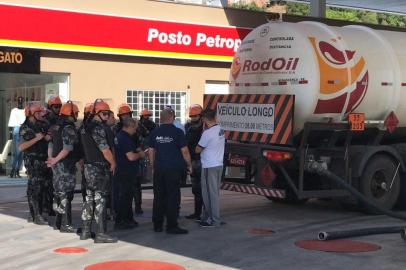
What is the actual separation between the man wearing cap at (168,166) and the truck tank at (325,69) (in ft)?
7.16

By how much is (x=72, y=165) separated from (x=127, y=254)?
1.96 m

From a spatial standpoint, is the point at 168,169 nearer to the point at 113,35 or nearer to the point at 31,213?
the point at 31,213

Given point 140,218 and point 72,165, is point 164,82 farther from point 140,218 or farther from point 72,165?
point 72,165

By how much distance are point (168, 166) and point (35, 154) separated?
2.23 m

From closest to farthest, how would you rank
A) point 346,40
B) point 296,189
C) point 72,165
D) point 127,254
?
point 127,254 < point 72,165 < point 296,189 < point 346,40

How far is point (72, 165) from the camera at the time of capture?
9.32 metres

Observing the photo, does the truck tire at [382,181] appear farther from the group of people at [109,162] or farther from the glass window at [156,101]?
the glass window at [156,101]

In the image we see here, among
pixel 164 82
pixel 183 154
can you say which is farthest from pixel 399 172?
pixel 164 82

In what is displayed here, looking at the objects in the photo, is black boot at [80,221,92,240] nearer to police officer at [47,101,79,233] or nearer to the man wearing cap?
police officer at [47,101,79,233]

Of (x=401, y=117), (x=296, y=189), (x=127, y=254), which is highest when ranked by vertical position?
(x=401, y=117)

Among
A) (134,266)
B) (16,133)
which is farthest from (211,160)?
(16,133)

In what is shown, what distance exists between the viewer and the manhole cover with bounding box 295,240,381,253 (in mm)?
8180

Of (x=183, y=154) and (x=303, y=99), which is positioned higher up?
(x=303, y=99)

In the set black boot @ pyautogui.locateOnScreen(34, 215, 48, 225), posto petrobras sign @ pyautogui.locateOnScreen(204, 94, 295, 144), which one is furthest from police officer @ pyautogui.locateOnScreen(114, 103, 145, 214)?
posto petrobras sign @ pyautogui.locateOnScreen(204, 94, 295, 144)
